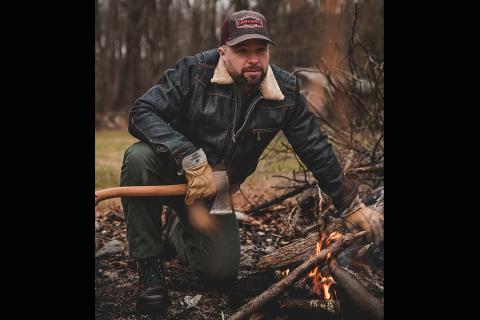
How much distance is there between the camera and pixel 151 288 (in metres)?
3.25

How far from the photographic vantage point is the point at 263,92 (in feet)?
10.6

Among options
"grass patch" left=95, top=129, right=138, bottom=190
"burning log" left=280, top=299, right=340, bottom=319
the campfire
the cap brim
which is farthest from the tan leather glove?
"grass patch" left=95, top=129, right=138, bottom=190

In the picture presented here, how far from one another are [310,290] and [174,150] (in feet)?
3.38

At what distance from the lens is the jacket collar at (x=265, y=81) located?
125 inches

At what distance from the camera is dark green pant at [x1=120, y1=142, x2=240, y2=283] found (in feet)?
10.4

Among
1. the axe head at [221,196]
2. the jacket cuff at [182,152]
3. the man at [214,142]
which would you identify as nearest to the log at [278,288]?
the man at [214,142]

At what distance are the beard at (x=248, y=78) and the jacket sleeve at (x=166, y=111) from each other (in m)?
0.23

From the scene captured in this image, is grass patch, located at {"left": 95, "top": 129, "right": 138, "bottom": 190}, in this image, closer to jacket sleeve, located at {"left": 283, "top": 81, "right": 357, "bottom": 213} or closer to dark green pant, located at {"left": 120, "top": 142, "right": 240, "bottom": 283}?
dark green pant, located at {"left": 120, "top": 142, "right": 240, "bottom": 283}

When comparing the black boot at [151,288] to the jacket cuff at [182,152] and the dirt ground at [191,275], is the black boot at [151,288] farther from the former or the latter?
the jacket cuff at [182,152]

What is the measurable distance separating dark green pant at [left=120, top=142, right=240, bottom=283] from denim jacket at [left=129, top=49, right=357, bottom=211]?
11 cm

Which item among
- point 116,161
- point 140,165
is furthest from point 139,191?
point 116,161

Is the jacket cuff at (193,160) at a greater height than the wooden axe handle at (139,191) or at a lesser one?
greater

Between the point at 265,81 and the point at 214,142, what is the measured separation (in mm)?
425

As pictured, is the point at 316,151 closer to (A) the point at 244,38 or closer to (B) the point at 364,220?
(B) the point at 364,220
